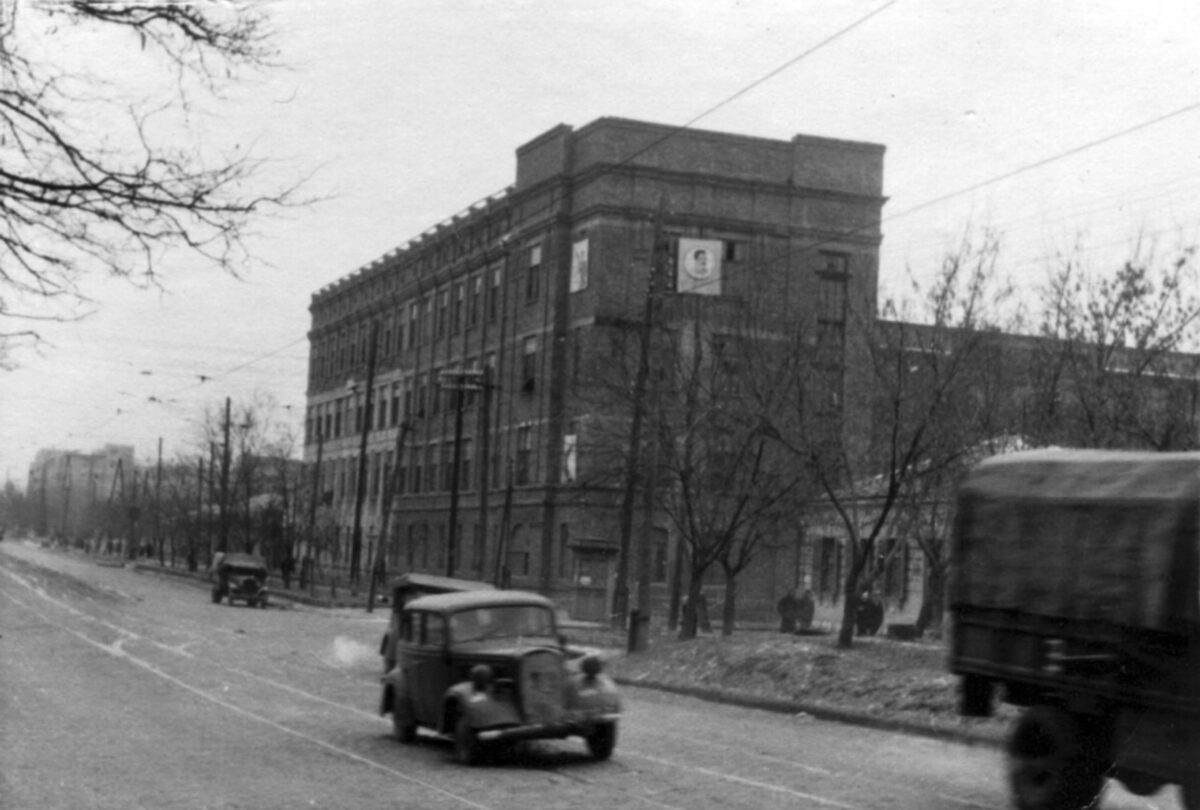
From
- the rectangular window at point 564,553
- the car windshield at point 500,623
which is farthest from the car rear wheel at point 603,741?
the rectangular window at point 564,553

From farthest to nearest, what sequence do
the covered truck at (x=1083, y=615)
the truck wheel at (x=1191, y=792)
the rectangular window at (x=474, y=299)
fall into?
the rectangular window at (x=474, y=299), the covered truck at (x=1083, y=615), the truck wheel at (x=1191, y=792)

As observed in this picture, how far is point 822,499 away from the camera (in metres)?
37.6

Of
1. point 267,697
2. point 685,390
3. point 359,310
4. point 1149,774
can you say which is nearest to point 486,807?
point 1149,774

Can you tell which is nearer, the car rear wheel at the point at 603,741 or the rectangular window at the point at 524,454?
the car rear wheel at the point at 603,741

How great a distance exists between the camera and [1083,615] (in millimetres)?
11422

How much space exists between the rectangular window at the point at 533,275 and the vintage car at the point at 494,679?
51.2 m

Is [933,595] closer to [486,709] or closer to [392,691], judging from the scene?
[392,691]

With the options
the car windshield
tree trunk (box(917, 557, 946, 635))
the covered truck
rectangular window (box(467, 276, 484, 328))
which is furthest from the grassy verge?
rectangular window (box(467, 276, 484, 328))

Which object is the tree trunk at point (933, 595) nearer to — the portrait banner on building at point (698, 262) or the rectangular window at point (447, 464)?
the portrait banner on building at point (698, 262)

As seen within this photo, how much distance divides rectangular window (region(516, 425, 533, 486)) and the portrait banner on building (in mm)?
11540

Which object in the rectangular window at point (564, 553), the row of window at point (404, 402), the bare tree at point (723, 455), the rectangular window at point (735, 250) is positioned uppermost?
the rectangular window at point (735, 250)

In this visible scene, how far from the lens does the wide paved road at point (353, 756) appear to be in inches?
521

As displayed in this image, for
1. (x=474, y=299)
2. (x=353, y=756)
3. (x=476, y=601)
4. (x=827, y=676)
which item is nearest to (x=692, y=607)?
(x=827, y=676)

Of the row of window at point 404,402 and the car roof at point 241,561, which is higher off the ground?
the row of window at point 404,402
